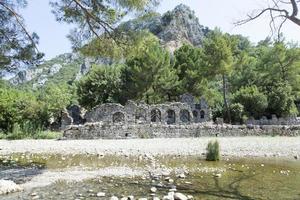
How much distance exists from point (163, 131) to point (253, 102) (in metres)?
13.1

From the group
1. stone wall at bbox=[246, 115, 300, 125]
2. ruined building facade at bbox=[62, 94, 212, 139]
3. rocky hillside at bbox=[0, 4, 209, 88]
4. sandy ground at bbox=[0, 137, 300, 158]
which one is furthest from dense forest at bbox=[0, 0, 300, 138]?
rocky hillside at bbox=[0, 4, 209, 88]

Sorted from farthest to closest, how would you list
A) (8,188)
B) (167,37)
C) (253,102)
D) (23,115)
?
1. (167,37)
2. (253,102)
3. (23,115)
4. (8,188)

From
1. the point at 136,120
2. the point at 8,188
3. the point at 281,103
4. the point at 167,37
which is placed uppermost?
the point at 167,37

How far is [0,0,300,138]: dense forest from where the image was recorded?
1382 inches

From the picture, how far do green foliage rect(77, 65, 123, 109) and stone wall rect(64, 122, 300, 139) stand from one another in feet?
60.9

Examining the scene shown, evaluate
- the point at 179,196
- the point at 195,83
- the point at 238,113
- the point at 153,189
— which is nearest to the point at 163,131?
the point at 238,113

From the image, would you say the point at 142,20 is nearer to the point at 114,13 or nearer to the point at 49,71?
the point at 114,13

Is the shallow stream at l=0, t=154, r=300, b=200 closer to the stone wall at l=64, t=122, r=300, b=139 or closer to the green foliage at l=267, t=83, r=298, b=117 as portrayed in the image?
the stone wall at l=64, t=122, r=300, b=139

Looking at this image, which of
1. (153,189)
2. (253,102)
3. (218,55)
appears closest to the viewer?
(153,189)

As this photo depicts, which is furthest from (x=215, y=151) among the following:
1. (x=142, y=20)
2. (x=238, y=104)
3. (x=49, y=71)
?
(x=49, y=71)

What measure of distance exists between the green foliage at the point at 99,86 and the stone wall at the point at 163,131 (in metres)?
18.6

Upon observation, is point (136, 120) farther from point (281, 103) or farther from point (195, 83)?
point (281, 103)

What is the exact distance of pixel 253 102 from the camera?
117ft

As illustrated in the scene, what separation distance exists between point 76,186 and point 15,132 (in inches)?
684
